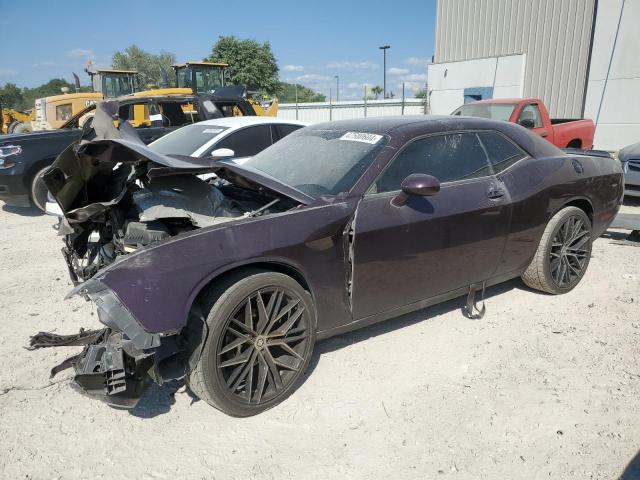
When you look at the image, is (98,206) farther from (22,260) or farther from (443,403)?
(22,260)

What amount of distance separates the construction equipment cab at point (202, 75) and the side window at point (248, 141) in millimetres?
9766

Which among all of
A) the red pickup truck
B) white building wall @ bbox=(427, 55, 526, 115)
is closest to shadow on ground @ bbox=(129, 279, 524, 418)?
the red pickup truck

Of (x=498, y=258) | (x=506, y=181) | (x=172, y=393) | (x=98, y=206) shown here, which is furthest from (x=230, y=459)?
(x=506, y=181)

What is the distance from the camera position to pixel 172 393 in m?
2.96

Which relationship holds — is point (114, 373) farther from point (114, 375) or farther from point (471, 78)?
point (471, 78)

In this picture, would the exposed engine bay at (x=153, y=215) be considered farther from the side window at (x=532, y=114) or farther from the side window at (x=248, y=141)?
the side window at (x=532, y=114)

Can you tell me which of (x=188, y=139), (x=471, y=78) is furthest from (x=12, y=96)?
A: (x=188, y=139)

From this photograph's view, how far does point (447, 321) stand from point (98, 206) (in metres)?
2.73

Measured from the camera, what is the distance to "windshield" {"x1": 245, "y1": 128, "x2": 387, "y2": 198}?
10.5 ft

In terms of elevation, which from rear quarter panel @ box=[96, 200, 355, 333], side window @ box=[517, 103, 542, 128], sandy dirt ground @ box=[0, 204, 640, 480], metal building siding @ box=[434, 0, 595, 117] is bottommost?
sandy dirt ground @ box=[0, 204, 640, 480]

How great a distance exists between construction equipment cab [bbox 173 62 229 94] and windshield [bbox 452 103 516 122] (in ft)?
29.6

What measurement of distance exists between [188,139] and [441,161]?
12.8 ft

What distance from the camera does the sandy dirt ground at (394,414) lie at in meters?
2.38

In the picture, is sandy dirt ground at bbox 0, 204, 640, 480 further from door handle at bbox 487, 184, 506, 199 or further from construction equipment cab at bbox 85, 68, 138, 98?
construction equipment cab at bbox 85, 68, 138, 98
